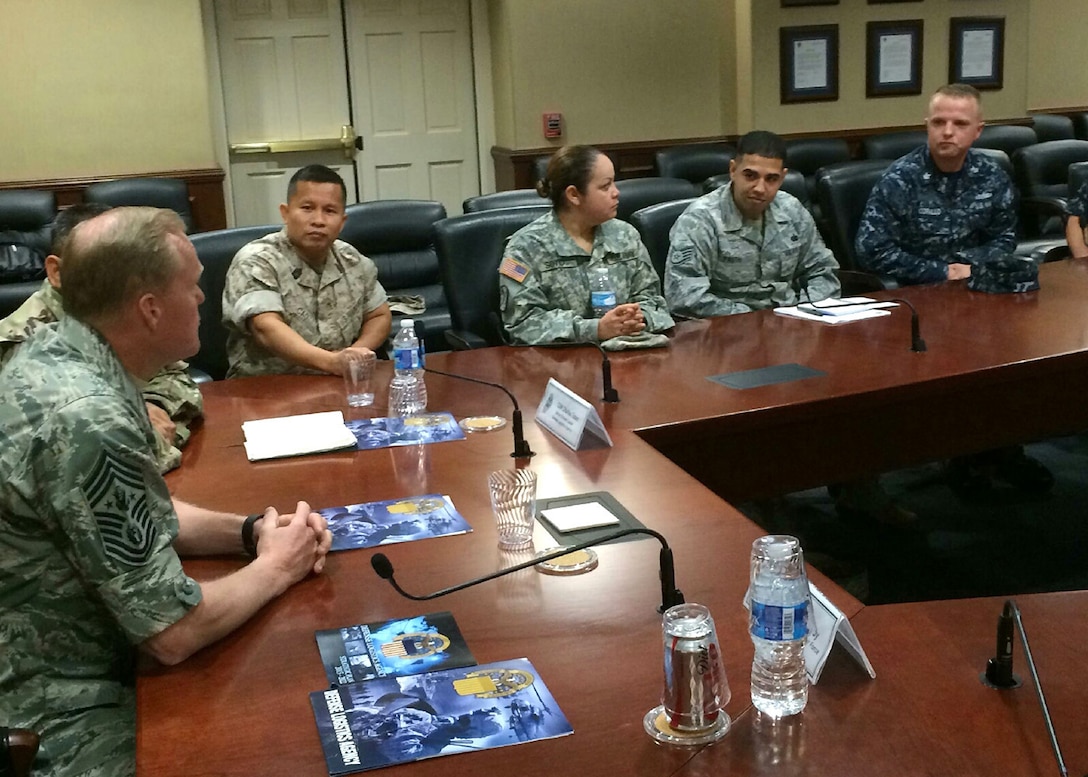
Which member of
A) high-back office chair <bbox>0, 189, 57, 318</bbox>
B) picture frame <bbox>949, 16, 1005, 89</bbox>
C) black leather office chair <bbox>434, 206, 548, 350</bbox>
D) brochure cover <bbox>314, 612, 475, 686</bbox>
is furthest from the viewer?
picture frame <bbox>949, 16, 1005, 89</bbox>

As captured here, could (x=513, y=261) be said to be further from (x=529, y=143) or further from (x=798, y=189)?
(x=529, y=143)

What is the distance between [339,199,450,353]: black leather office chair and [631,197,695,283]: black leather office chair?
1050mm

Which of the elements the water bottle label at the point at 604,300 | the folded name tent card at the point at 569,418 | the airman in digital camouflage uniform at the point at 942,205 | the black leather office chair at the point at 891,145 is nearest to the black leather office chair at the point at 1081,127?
the black leather office chair at the point at 891,145

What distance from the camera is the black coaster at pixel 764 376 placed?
2541mm

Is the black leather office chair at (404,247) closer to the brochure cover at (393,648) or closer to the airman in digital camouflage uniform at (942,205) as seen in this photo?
the airman in digital camouflage uniform at (942,205)

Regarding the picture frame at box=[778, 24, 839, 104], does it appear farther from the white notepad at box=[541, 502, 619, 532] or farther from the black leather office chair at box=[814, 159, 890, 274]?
the white notepad at box=[541, 502, 619, 532]

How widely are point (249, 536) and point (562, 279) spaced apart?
1.68 metres

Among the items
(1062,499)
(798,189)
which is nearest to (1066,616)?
(1062,499)

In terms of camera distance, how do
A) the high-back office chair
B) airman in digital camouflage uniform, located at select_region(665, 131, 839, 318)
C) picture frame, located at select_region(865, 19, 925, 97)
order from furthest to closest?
1. picture frame, located at select_region(865, 19, 925, 97)
2. the high-back office chair
3. airman in digital camouflage uniform, located at select_region(665, 131, 839, 318)

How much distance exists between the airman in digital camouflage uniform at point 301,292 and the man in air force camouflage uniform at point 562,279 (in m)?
0.41

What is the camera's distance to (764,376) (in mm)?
2596

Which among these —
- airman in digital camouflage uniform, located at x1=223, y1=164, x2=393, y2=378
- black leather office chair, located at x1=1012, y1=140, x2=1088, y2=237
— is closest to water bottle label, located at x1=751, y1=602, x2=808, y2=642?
airman in digital camouflage uniform, located at x1=223, y1=164, x2=393, y2=378

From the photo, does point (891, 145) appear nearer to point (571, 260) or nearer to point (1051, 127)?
point (1051, 127)

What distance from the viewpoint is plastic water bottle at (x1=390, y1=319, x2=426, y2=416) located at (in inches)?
97.3
